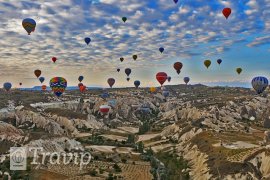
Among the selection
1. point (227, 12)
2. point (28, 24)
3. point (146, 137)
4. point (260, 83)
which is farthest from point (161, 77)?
point (28, 24)

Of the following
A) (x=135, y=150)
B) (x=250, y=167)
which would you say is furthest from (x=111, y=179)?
(x=135, y=150)

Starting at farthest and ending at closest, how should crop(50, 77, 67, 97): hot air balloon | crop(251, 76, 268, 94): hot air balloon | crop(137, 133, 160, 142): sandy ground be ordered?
crop(137, 133, 160, 142): sandy ground, crop(50, 77, 67, 97): hot air balloon, crop(251, 76, 268, 94): hot air balloon

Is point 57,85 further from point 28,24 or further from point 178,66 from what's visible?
point 178,66

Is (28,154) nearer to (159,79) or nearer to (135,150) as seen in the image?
(135,150)

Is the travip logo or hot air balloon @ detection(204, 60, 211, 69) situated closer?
the travip logo

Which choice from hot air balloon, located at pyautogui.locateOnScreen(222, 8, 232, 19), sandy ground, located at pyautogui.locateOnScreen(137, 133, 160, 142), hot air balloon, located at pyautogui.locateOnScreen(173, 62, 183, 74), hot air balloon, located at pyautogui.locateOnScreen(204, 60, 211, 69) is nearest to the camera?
hot air balloon, located at pyautogui.locateOnScreen(222, 8, 232, 19)

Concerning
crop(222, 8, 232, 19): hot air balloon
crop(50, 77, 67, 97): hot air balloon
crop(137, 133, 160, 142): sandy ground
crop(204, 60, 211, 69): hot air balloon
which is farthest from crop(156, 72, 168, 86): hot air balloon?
crop(137, 133, 160, 142): sandy ground

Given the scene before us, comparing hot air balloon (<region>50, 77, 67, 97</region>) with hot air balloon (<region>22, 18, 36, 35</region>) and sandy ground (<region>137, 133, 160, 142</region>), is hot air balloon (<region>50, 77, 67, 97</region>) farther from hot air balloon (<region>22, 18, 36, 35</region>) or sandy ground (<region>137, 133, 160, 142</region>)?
sandy ground (<region>137, 133, 160, 142</region>)

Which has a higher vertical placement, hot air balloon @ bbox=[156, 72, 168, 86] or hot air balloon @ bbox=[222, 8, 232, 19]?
hot air balloon @ bbox=[222, 8, 232, 19]

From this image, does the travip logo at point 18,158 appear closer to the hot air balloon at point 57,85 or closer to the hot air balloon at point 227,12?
the hot air balloon at point 57,85
